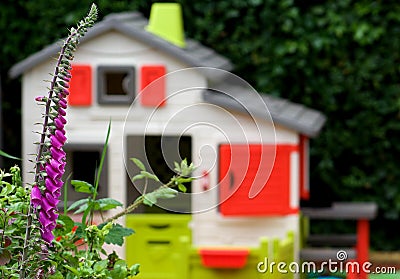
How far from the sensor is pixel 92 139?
4977 millimetres

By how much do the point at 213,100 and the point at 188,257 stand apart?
1095 mm

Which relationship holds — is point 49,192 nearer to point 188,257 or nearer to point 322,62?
point 188,257

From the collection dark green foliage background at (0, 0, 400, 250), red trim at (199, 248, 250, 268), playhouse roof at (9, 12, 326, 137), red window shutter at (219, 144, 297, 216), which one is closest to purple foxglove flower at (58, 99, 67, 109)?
red trim at (199, 248, 250, 268)

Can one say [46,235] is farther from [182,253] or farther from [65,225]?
Answer: [182,253]

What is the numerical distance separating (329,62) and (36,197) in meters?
5.04

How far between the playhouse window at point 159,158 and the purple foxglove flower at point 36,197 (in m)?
3.17

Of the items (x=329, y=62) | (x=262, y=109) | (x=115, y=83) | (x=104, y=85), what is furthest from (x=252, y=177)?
(x=329, y=62)

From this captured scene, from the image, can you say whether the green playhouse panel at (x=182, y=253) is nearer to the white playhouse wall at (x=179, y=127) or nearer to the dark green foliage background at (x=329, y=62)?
the white playhouse wall at (x=179, y=127)

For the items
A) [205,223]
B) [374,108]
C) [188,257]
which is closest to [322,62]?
[374,108]

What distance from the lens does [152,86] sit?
16.0ft

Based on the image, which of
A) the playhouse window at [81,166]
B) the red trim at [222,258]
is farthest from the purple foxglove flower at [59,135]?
the playhouse window at [81,166]

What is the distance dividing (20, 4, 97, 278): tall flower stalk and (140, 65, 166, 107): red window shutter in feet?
11.9

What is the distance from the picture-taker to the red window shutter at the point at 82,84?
4953mm

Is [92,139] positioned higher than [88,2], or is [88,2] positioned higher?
[88,2]
